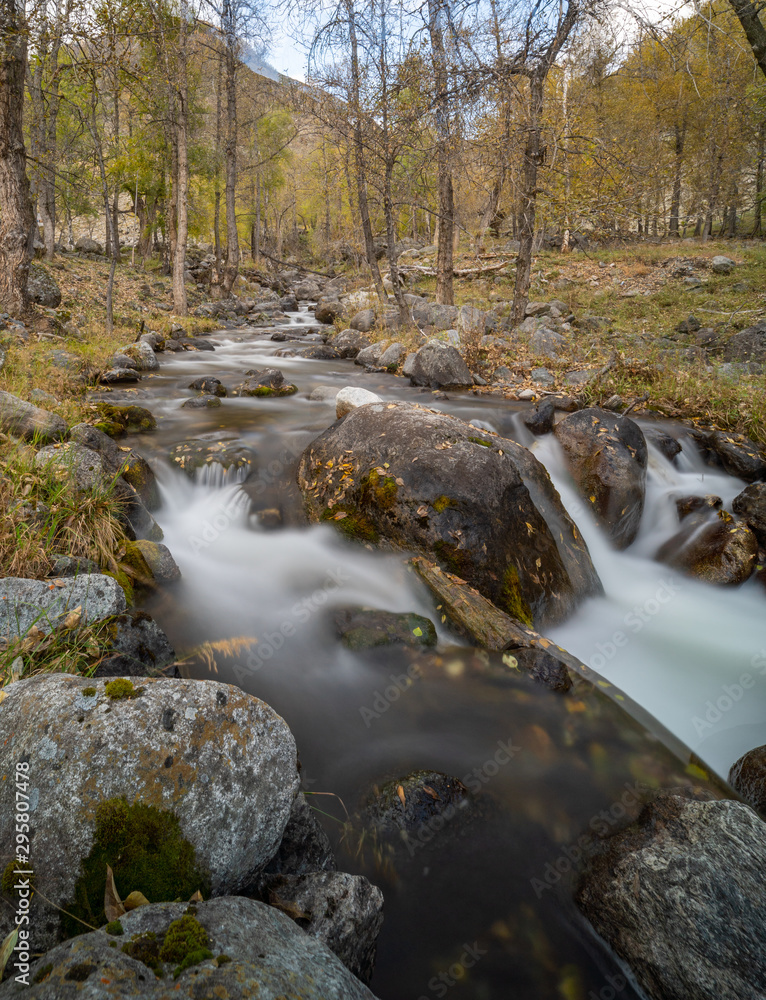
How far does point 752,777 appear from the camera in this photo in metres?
3.08

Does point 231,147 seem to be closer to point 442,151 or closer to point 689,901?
point 442,151

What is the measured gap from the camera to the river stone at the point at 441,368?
33.8 feet

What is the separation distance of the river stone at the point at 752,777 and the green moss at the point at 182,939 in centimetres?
317

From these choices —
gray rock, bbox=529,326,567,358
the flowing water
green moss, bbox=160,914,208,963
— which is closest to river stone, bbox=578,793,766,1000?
the flowing water

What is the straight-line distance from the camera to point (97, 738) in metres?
1.94

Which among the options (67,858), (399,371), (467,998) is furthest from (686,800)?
(399,371)

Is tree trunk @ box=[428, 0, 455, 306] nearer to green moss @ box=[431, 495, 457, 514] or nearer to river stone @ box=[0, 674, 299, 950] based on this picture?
green moss @ box=[431, 495, 457, 514]

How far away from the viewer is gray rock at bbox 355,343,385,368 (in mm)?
12781

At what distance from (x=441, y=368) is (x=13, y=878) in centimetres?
979

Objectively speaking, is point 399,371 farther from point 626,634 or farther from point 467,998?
point 467,998

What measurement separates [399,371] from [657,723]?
375 inches

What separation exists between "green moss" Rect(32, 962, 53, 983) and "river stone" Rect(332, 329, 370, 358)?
1396cm

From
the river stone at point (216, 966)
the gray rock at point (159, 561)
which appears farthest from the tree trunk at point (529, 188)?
the river stone at point (216, 966)

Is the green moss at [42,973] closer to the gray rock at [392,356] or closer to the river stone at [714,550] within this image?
the river stone at [714,550]
